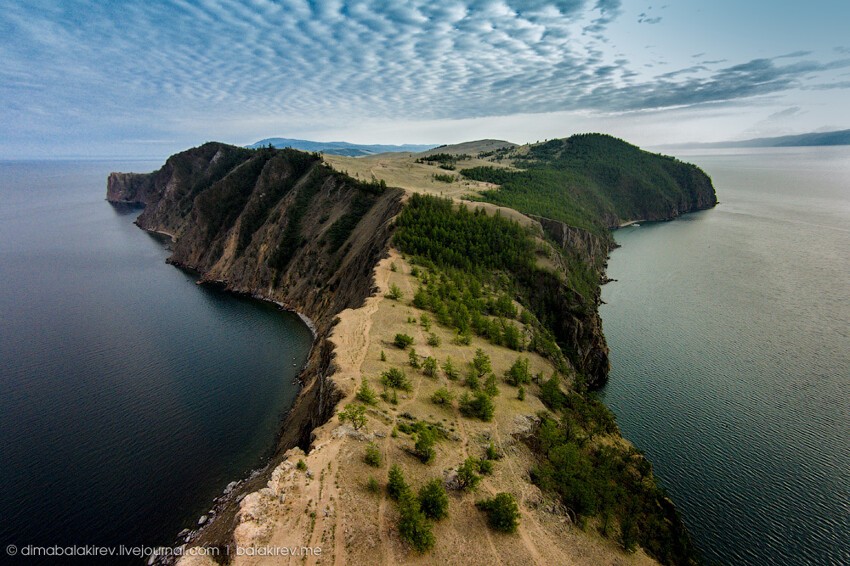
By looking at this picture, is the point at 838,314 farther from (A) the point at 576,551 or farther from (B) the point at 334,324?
(B) the point at 334,324

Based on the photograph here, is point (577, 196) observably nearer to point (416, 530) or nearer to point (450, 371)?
point (450, 371)

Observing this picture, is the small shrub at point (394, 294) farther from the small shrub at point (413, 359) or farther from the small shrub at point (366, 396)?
the small shrub at point (366, 396)

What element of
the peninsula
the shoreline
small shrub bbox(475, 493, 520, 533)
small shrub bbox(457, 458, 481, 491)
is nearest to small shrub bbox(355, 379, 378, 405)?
the peninsula

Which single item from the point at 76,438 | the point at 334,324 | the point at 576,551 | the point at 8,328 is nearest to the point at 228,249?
the point at 8,328

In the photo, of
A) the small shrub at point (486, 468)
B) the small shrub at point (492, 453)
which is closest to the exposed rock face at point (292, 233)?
the small shrub at point (492, 453)

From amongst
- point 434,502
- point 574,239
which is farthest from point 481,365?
point 574,239
